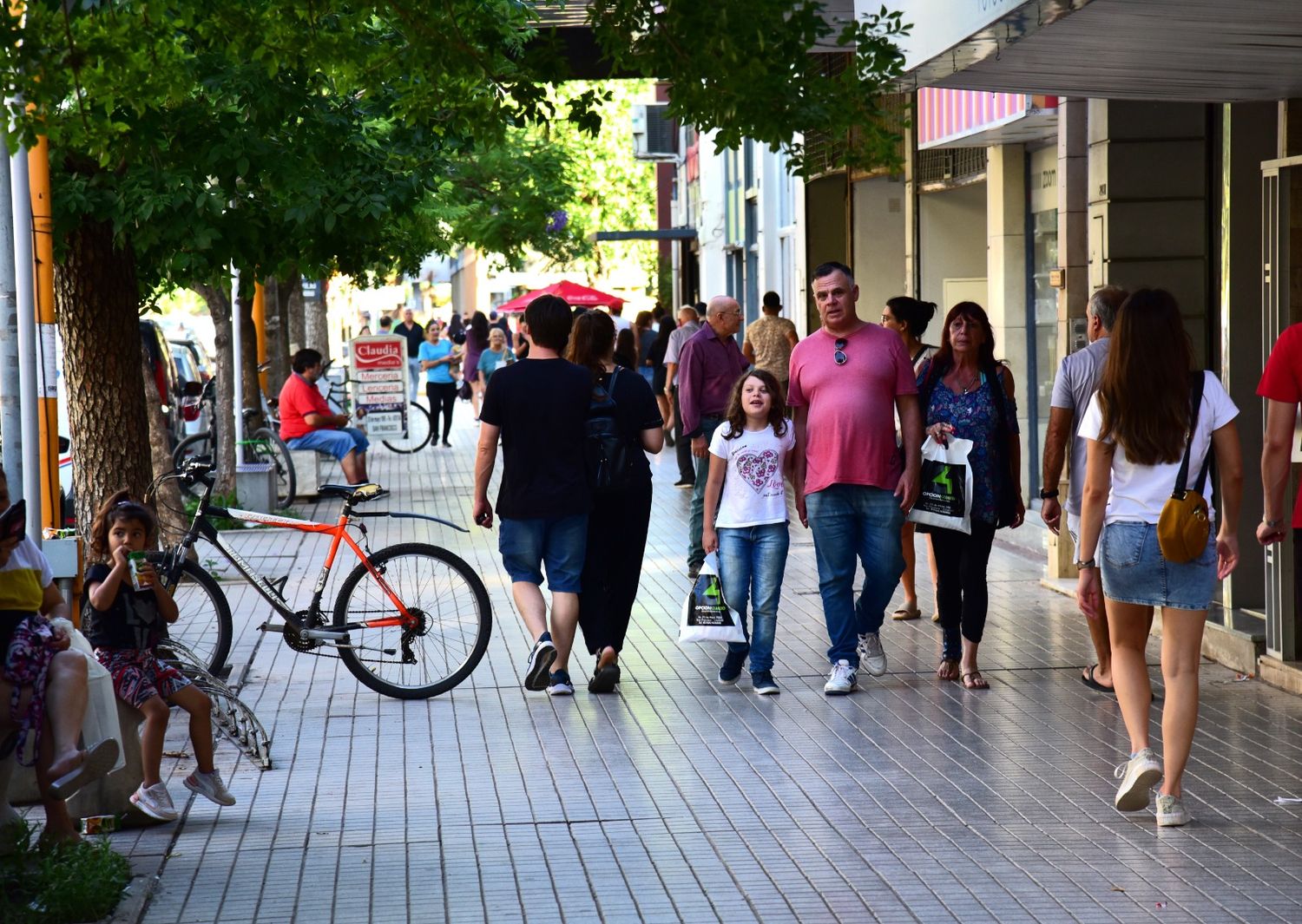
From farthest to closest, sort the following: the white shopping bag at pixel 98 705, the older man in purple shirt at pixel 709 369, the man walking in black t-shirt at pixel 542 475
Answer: the older man in purple shirt at pixel 709 369 → the man walking in black t-shirt at pixel 542 475 → the white shopping bag at pixel 98 705

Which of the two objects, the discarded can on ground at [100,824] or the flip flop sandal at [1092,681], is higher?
the discarded can on ground at [100,824]

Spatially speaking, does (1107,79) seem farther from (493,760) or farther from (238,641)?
(238,641)

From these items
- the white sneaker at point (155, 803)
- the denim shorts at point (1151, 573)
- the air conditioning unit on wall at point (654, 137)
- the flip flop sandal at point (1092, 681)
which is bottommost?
the flip flop sandal at point (1092, 681)

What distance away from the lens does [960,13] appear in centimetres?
810

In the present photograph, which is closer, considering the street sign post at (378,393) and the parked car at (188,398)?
the street sign post at (378,393)

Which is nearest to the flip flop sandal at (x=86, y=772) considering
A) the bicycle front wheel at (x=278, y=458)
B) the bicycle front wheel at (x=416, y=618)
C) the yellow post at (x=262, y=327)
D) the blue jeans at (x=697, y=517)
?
the bicycle front wheel at (x=416, y=618)

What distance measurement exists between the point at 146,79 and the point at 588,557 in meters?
3.23

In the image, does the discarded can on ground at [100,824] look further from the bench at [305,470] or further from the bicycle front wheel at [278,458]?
the bench at [305,470]

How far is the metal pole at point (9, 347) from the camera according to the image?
629 cm

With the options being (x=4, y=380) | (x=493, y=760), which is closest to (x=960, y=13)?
(x=493, y=760)

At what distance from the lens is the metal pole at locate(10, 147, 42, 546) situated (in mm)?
6859

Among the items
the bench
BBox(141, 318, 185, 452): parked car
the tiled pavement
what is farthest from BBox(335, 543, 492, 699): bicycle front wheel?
BBox(141, 318, 185, 452): parked car

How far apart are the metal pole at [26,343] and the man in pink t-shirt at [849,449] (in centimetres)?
332

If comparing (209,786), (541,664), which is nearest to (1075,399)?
(541,664)
